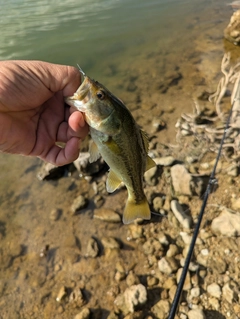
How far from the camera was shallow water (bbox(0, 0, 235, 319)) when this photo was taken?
4684mm

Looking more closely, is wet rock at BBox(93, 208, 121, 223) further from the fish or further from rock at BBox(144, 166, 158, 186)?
the fish

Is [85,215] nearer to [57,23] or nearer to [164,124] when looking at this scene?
[164,124]

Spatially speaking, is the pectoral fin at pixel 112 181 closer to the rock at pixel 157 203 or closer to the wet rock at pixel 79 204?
the rock at pixel 157 203

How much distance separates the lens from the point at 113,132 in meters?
2.47

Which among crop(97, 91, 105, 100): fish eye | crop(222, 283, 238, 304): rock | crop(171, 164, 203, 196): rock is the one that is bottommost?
crop(222, 283, 238, 304): rock

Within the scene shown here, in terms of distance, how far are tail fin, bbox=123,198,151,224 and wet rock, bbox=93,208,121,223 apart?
7.32 ft

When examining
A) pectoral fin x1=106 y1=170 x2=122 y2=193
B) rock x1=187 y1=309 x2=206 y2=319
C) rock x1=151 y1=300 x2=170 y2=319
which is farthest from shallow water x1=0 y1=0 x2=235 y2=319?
pectoral fin x1=106 y1=170 x2=122 y2=193

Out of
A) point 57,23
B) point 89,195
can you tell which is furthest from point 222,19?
point 89,195

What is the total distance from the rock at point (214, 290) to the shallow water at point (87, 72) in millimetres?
1400

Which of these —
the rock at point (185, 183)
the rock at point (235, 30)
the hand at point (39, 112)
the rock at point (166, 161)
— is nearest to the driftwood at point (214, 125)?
the rock at point (166, 161)

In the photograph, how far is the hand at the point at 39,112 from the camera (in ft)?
9.38

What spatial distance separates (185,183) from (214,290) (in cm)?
188

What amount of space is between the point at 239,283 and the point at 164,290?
1026 mm

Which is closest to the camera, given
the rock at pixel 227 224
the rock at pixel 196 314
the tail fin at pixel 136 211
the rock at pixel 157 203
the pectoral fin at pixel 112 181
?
the pectoral fin at pixel 112 181
